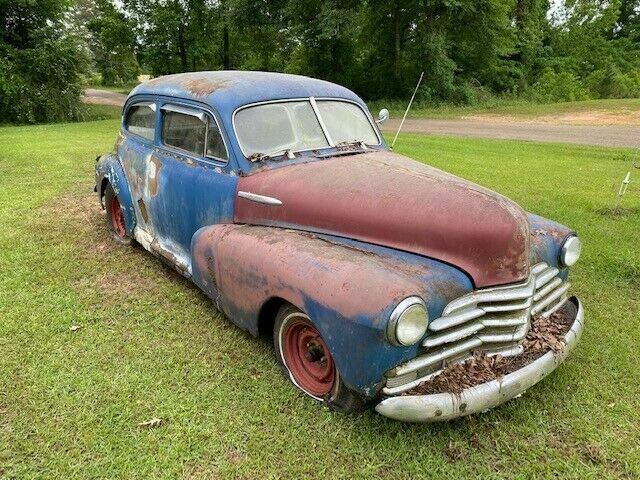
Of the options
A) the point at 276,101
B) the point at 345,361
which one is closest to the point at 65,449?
the point at 345,361

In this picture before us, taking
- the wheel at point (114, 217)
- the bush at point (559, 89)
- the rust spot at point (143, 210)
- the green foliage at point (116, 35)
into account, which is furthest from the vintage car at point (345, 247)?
the bush at point (559, 89)

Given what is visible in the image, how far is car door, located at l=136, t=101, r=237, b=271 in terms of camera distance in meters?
3.53

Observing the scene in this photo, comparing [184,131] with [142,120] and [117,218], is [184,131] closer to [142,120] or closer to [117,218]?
[142,120]

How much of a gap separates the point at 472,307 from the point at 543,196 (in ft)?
18.4

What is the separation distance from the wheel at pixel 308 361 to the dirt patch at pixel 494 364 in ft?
1.36

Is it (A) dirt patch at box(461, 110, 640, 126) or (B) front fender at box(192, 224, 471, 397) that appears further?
(A) dirt patch at box(461, 110, 640, 126)

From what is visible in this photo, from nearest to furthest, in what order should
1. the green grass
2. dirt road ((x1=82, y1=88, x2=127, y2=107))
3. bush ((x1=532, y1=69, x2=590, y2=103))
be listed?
the green grass
dirt road ((x1=82, y1=88, x2=127, y2=107))
bush ((x1=532, y1=69, x2=590, y2=103))

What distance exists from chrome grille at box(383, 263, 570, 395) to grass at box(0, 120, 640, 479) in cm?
42

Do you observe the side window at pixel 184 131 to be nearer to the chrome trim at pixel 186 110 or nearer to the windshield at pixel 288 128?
the chrome trim at pixel 186 110

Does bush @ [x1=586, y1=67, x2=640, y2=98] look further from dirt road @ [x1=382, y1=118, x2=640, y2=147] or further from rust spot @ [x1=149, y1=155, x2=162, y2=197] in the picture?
rust spot @ [x1=149, y1=155, x2=162, y2=197]

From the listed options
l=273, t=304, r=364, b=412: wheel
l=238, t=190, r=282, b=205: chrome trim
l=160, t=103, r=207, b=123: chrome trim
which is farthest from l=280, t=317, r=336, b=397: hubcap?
l=160, t=103, r=207, b=123: chrome trim

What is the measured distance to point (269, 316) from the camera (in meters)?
3.03

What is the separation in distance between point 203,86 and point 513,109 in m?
21.7

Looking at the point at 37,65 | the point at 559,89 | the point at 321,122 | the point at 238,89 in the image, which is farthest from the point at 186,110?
the point at 559,89
